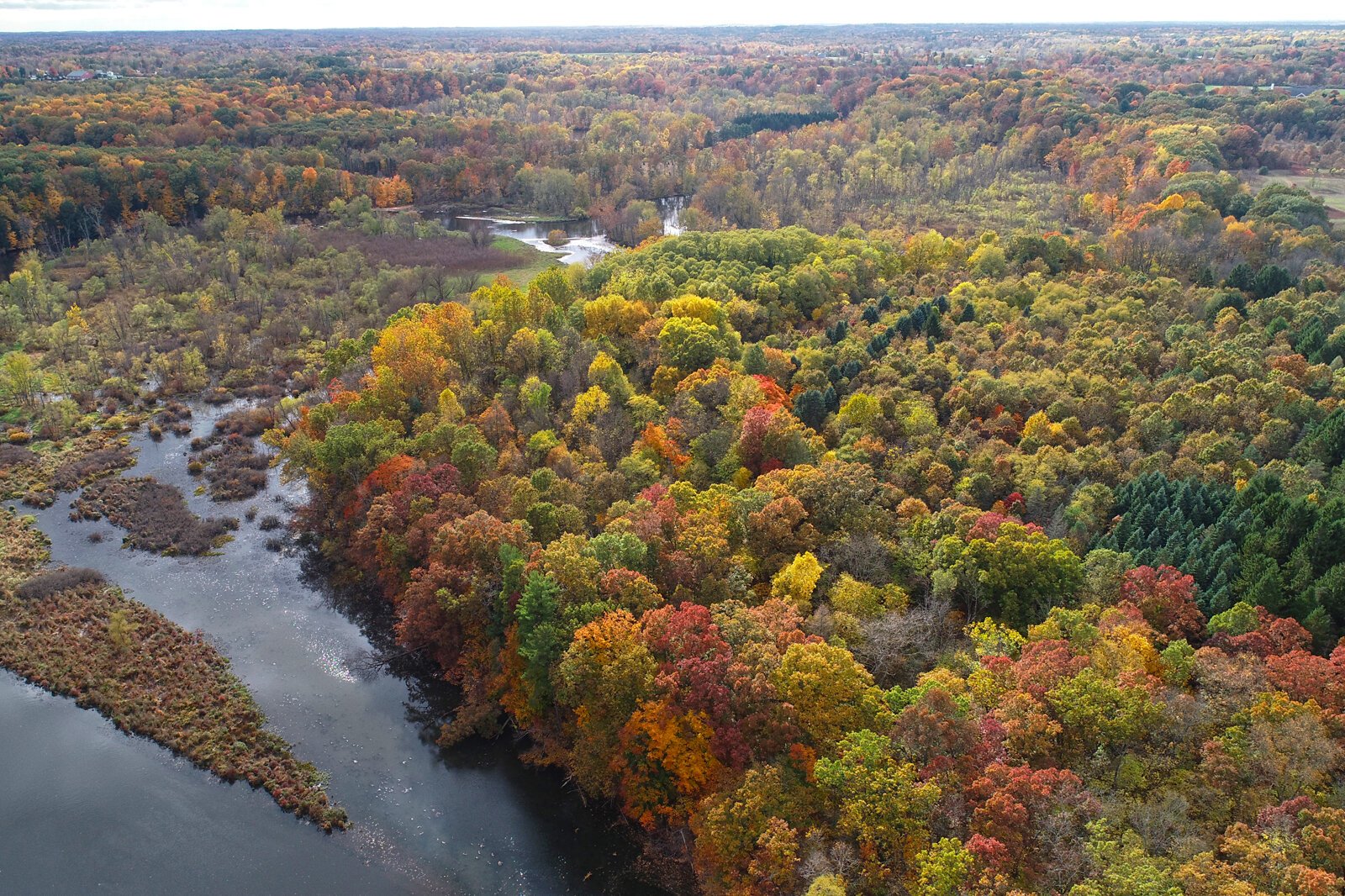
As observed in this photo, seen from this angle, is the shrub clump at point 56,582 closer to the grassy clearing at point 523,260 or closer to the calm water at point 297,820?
the calm water at point 297,820

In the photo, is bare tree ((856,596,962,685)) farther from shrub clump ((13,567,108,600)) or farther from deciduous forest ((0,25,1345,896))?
shrub clump ((13,567,108,600))

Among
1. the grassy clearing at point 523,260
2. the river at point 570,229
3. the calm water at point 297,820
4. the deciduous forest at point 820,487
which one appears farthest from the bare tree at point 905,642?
the river at point 570,229

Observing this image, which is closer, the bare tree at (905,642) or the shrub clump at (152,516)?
the bare tree at (905,642)

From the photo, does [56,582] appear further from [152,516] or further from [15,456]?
[15,456]

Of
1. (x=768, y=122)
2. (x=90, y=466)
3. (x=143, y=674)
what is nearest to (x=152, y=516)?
(x=90, y=466)

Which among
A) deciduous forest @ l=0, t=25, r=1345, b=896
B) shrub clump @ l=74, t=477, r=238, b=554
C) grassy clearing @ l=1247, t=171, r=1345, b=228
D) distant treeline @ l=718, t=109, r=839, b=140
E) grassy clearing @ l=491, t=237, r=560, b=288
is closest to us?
deciduous forest @ l=0, t=25, r=1345, b=896

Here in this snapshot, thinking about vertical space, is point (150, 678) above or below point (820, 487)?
below

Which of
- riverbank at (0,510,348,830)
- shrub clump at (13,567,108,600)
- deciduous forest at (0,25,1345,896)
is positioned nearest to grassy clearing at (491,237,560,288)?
deciduous forest at (0,25,1345,896)
